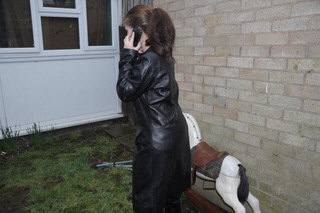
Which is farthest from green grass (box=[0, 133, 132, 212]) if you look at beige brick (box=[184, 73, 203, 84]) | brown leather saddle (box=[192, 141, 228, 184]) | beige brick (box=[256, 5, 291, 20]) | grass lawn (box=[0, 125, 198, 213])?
beige brick (box=[256, 5, 291, 20])

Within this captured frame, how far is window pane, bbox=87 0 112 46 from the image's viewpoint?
5.07 m

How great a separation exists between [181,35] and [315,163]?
6.88 feet

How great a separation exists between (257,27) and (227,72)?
55 centimetres

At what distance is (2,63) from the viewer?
167 inches

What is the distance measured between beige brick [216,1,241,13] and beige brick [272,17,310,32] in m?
0.47

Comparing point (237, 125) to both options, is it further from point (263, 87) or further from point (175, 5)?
point (175, 5)

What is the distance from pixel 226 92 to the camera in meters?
2.75

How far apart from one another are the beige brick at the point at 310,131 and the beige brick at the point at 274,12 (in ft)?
3.20

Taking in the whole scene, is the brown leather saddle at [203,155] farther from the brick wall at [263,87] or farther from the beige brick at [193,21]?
the beige brick at [193,21]

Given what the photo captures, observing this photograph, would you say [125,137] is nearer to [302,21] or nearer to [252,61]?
[252,61]

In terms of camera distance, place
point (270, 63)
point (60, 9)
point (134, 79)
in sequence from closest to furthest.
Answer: point (134, 79)
point (270, 63)
point (60, 9)

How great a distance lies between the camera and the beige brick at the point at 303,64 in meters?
1.99

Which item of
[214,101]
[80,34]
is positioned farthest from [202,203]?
[80,34]

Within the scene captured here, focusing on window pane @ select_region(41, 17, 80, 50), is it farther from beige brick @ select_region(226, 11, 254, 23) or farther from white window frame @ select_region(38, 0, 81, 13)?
beige brick @ select_region(226, 11, 254, 23)
